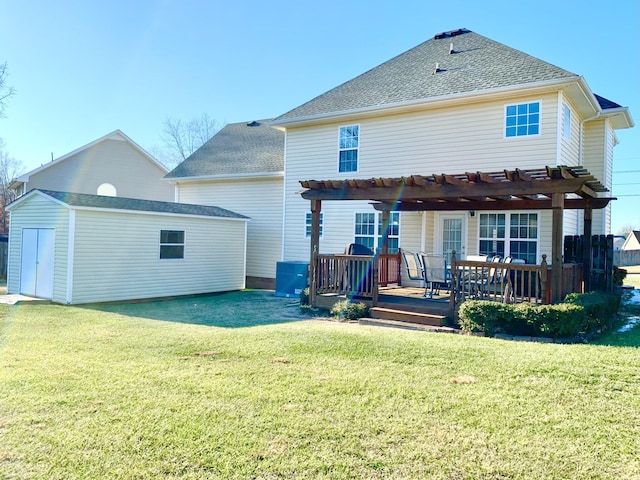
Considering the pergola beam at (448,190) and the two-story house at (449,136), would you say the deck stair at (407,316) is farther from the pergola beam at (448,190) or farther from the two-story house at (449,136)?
the two-story house at (449,136)

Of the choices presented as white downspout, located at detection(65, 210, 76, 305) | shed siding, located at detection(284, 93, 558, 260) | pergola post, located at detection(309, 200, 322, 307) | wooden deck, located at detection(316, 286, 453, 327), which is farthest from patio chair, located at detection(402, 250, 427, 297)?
white downspout, located at detection(65, 210, 76, 305)

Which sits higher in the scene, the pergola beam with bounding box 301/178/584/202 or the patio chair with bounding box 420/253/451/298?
the pergola beam with bounding box 301/178/584/202

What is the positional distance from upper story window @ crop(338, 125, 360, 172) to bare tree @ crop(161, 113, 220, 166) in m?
28.3

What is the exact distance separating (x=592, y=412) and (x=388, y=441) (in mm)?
1996

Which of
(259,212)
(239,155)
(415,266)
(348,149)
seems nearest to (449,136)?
(348,149)

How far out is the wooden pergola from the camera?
7.84m

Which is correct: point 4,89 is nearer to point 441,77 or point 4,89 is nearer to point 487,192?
point 441,77

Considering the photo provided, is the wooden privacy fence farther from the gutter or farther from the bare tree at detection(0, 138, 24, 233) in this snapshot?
the bare tree at detection(0, 138, 24, 233)

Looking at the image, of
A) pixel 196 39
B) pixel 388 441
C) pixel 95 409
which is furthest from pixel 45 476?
pixel 196 39

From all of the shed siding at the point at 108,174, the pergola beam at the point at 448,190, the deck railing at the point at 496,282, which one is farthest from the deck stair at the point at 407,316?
the shed siding at the point at 108,174

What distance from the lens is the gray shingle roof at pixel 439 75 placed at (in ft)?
37.9

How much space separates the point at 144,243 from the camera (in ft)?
43.8

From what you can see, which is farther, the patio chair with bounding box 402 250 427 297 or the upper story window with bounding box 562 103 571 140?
the upper story window with bounding box 562 103 571 140

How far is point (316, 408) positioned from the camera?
171 inches
